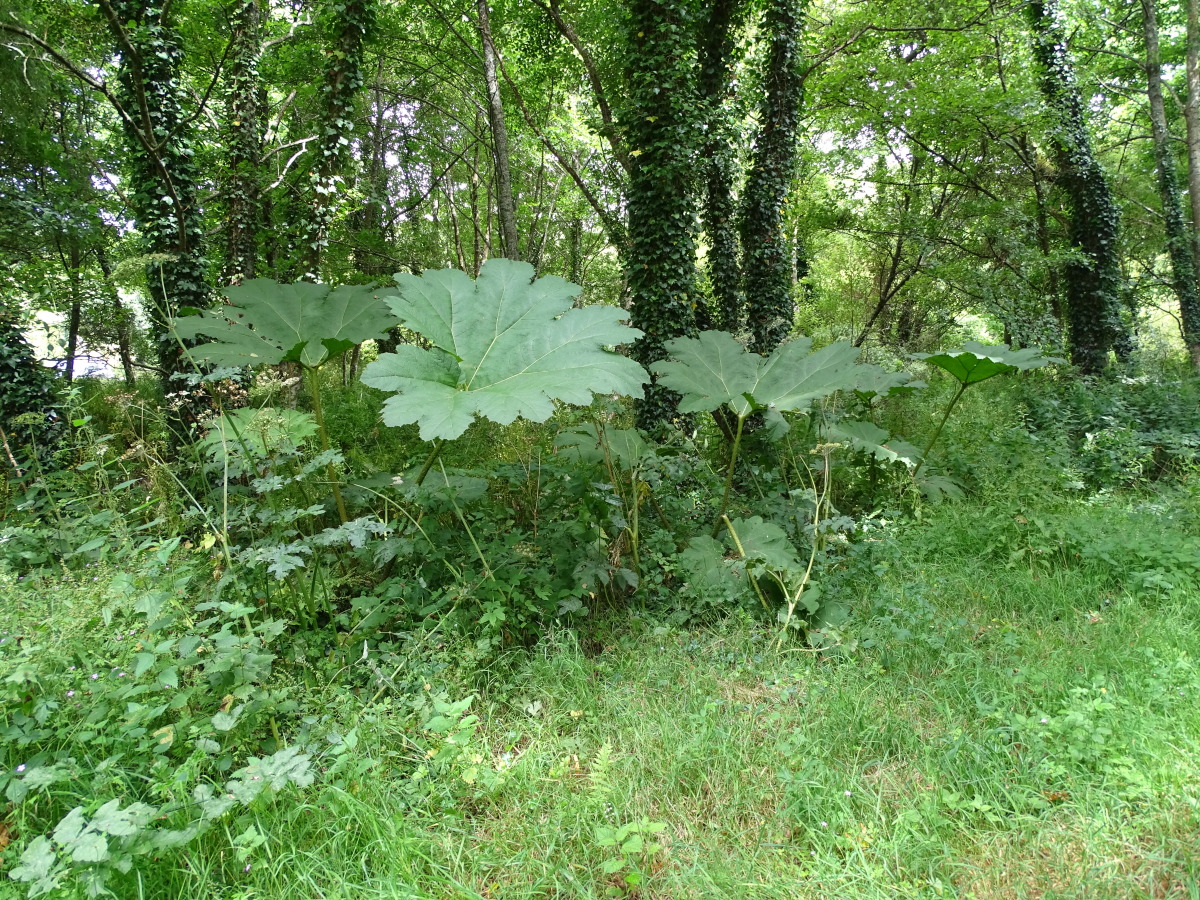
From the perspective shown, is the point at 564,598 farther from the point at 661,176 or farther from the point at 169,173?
the point at 169,173

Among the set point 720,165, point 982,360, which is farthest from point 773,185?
point 982,360

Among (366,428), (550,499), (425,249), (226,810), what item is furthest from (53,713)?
(425,249)

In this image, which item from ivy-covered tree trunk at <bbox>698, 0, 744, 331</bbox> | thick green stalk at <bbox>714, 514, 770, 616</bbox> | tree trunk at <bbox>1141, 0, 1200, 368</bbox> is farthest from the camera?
tree trunk at <bbox>1141, 0, 1200, 368</bbox>

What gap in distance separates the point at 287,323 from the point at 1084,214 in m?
12.3

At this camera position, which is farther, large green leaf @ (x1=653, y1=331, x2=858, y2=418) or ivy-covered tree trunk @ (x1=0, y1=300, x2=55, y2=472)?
ivy-covered tree trunk @ (x1=0, y1=300, x2=55, y2=472)

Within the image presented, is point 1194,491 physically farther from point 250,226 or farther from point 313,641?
point 250,226

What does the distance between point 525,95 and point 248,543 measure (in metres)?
11.7

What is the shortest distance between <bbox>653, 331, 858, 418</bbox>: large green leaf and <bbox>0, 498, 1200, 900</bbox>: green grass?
47.2 inches

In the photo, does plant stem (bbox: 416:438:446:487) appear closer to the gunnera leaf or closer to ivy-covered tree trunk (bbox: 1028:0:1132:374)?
the gunnera leaf

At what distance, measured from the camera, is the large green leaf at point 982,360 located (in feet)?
12.7

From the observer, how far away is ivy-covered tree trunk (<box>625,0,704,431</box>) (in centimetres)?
582

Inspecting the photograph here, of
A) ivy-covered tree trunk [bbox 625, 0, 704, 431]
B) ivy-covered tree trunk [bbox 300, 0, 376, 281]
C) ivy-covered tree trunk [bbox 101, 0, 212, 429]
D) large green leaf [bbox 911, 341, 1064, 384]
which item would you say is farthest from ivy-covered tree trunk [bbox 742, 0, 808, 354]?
ivy-covered tree trunk [bbox 101, 0, 212, 429]

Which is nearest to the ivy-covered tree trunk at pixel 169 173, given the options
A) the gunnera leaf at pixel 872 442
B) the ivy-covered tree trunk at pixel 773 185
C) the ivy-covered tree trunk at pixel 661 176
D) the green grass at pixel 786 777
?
the green grass at pixel 786 777

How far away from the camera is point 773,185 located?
745 cm
